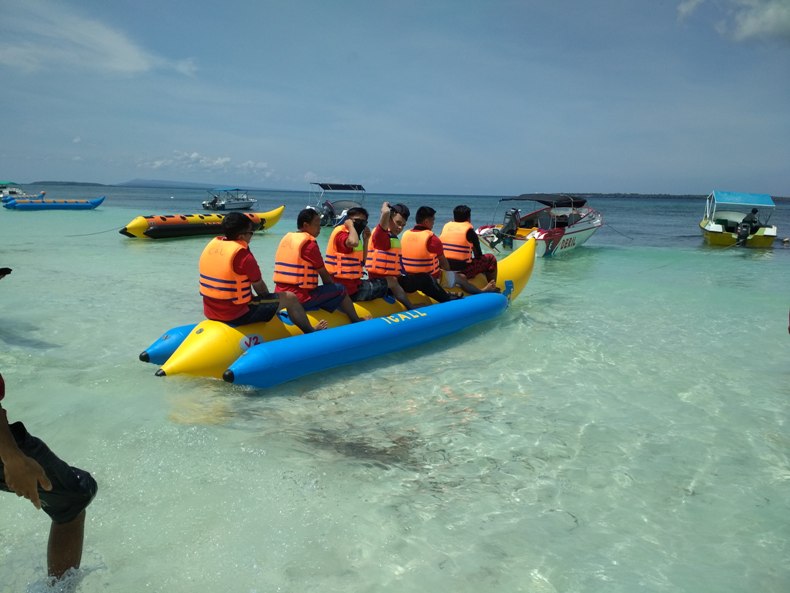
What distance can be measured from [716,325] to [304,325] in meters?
4.93

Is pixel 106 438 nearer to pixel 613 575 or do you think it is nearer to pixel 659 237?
pixel 613 575

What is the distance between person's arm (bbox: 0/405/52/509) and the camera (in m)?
1.44

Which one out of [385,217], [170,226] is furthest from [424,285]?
[170,226]

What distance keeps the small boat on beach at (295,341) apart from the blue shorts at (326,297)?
0.19ft

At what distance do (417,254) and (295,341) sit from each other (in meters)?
1.81

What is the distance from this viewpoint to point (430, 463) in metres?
3.11

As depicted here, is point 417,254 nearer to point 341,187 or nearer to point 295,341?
point 295,341

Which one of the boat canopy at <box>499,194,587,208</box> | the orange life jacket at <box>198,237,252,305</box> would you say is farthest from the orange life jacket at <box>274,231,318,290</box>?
the boat canopy at <box>499,194,587,208</box>

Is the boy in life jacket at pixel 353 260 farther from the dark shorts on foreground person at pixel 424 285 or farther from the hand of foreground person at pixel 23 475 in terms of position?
the hand of foreground person at pixel 23 475

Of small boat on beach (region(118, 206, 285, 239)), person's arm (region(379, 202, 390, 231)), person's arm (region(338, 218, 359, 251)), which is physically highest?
person's arm (region(379, 202, 390, 231))

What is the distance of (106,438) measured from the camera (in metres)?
3.21

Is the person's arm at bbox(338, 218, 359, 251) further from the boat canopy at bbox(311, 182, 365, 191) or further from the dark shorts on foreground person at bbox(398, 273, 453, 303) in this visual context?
the boat canopy at bbox(311, 182, 365, 191)

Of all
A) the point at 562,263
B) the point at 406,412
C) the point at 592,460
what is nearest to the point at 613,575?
the point at 592,460

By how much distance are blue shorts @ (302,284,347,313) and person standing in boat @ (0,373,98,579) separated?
2.88 m
